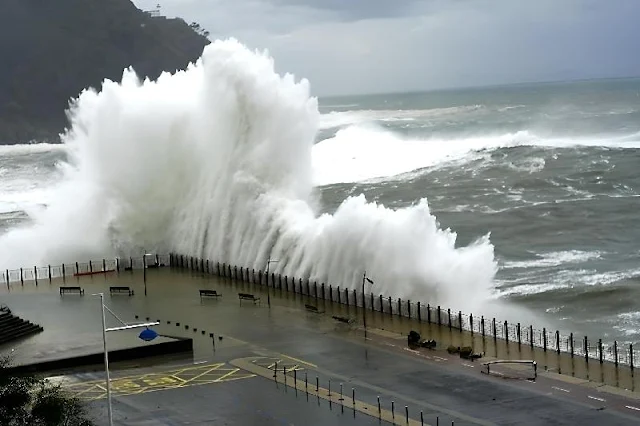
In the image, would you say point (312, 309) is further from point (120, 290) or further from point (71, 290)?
point (71, 290)

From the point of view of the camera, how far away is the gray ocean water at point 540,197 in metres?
43.8

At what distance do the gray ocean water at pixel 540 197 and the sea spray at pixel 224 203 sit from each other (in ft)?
12.0

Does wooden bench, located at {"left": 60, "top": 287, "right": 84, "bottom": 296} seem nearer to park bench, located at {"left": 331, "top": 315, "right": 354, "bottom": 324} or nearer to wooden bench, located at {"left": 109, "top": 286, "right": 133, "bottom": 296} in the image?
wooden bench, located at {"left": 109, "top": 286, "right": 133, "bottom": 296}

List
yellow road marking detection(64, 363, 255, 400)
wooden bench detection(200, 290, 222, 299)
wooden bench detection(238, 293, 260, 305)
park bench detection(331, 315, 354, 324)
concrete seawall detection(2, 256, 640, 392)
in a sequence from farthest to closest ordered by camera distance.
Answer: wooden bench detection(200, 290, 222, 299) → wooden bench detection(238, 293, 260, 305) → park bench detection(331, 315, 354, 324) → concrete seawall detection(2, 256, 640, 392) → yellow road marking detection(64, 363, 255, 400)

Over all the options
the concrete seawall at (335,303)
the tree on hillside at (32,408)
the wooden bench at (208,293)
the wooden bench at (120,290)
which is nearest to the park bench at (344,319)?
the concrete seawall at (335,303)

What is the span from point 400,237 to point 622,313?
9.25 m

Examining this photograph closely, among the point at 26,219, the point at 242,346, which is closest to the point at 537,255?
the point at 242,346

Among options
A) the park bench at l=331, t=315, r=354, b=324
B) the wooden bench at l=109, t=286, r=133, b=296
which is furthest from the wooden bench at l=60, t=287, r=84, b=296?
the park bench at l=331, t=315, r=354, b=324

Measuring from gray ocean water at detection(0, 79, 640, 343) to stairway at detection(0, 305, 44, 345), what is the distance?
18.6 m

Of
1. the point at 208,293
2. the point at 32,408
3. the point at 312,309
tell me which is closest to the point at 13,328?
the point at 208,293

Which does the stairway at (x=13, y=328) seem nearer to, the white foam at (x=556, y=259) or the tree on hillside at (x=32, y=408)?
the tree on hillside at (x=32, y=408)

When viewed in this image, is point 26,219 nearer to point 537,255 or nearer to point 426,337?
point 537,255

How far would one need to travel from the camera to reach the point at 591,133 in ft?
412

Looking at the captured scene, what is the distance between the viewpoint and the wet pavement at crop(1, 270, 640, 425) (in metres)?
26.7
